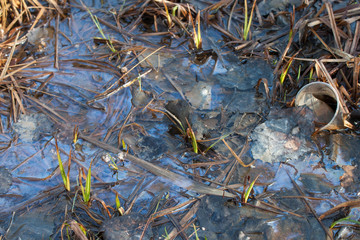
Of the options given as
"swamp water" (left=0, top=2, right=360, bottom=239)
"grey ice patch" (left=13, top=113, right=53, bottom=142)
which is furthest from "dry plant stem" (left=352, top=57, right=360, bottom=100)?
"grey ice patch" (left=13, top=113, right=53, bottom=142)

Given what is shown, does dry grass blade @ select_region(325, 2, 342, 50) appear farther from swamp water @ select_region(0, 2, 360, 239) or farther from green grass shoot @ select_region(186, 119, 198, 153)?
green grass shoot @ select_region(186, 119, 198, 153)

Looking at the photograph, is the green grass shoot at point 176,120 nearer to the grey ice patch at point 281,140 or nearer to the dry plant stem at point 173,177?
the dry plant stem at point 173,177

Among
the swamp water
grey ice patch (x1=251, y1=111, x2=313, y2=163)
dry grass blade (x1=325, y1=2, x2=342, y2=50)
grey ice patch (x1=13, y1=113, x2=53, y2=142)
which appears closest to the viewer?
the swamp water

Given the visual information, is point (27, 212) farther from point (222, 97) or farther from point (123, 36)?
point (123, 36)

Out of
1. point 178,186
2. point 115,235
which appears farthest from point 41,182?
point 178,186

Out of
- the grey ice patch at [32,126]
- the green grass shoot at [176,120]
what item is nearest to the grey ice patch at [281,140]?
the green grass shoot at [176,120]

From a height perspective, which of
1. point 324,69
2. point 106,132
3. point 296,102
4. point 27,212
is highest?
point 324,69

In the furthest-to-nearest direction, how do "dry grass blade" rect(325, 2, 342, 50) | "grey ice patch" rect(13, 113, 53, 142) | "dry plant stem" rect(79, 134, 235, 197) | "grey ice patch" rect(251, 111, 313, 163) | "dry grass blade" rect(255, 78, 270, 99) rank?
"dry grass blade" rect(325, 2, 342, 50)
"dry grass blade" rect(255, 78, 270, 99)
"grey ice patch" rect(13, 113, 53, 142)
"grey ice patch" rect(251, 111, 313, 163)
"dry plant stem" rect(79, 134, 235, 197)

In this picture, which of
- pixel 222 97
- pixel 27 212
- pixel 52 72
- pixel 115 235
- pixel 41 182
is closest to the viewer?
pixel 115 235
